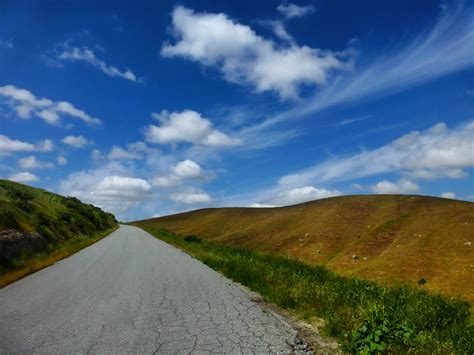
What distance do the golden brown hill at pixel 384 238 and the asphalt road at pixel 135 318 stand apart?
55.4 ft

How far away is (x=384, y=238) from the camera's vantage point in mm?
44188

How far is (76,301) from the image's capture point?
10.6m

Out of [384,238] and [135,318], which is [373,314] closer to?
[135,318]

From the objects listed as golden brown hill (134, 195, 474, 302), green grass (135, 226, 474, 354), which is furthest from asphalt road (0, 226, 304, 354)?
golden brown hill (134, 195, 474, 302)

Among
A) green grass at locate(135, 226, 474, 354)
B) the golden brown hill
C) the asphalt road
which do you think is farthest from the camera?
the golden brown hill

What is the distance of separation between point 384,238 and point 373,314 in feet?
131

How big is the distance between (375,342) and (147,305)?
19.9ft

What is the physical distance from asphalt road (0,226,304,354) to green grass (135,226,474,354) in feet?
2.84

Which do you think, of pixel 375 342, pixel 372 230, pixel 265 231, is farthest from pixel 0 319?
pixel 265 231

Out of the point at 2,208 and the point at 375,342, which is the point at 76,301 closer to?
the point at 375,342

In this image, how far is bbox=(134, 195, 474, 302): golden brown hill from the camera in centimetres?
3116

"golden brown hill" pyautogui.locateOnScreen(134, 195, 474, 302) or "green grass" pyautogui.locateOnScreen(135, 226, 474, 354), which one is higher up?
"golden brown hill" pyautogui.locateOnScreen(134, 195, 474, 302)

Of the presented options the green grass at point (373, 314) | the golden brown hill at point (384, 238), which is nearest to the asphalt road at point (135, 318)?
the green grass at point (373, 314)

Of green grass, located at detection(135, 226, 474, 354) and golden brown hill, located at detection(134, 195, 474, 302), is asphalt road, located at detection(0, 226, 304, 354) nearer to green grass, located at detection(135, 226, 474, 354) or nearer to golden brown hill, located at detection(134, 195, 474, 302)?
green grass, located at detection(135, 226, 474, 354)
